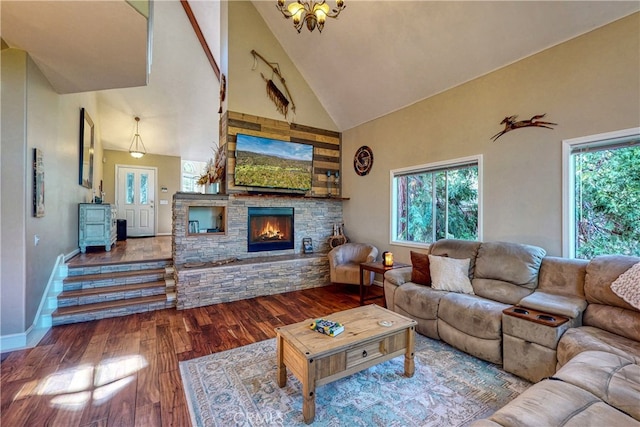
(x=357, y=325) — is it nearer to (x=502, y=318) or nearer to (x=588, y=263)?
(x=502, y=318)

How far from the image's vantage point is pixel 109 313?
3.46m

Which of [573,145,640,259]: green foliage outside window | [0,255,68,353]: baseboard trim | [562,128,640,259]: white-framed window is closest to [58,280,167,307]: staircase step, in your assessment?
[0,255,68,353]: baseboard trim

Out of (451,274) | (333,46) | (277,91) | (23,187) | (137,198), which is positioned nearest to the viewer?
(23,187)

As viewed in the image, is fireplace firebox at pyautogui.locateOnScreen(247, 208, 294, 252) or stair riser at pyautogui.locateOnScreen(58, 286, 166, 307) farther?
fireplace firebox at pyautogui.locateOnScreen(247, 208, 294, 252)

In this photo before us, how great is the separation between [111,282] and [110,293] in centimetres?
26

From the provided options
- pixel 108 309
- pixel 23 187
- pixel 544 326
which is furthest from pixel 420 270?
pixel 23 187

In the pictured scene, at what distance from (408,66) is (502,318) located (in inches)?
135

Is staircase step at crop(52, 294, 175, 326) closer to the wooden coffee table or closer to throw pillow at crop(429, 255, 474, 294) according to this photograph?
the wooden coffee table

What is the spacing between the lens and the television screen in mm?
4703

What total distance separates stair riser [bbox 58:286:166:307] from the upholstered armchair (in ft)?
8.59

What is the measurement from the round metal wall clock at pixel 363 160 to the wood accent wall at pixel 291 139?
53 centimetres

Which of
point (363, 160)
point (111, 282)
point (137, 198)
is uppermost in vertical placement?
point (363, 160)

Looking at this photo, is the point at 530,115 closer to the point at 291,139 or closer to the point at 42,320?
the point at 291,139

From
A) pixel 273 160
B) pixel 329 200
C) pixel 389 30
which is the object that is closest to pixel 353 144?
pixel 329 200
